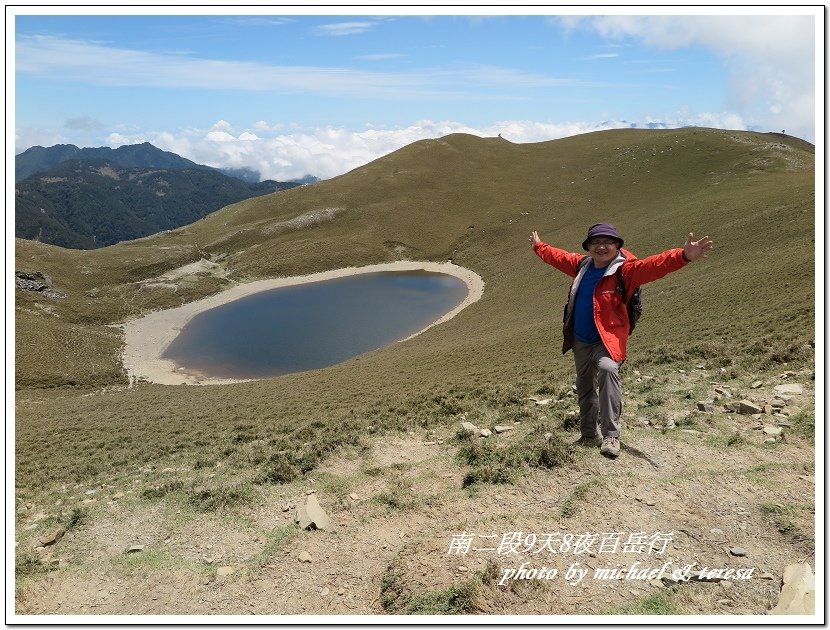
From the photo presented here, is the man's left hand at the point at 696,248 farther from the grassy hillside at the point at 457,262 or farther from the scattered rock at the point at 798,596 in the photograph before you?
the grassy hillside at the point at 457,262

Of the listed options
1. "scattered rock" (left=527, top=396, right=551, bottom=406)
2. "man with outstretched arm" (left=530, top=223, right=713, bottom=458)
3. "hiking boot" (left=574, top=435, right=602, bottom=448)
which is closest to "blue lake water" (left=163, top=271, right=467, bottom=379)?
"scattered rock" (left=527, top=396, right=551, bottom=406)

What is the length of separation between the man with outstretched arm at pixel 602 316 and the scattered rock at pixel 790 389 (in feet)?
16.9

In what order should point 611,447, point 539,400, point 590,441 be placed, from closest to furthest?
point 611,447 < point 590,441 < point 539,400

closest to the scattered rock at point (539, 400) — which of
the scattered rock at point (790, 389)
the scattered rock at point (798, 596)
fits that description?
the scattered rock at point (790, 389)

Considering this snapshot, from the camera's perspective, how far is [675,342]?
20438 millimetres

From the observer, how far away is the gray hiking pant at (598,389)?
8057 mm

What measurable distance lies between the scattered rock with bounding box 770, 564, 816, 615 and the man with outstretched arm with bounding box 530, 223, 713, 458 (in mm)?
3409

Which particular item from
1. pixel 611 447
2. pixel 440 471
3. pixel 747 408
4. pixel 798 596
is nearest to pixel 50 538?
pixel 440 471

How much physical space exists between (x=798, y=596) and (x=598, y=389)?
414 cm

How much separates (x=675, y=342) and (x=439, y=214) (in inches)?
3262

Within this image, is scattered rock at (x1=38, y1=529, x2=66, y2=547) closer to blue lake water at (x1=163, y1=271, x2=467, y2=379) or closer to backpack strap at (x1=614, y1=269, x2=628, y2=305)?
backpack strap at (x1=614, y1=269, x2=628, y2=305)

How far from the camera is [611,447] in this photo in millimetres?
8312

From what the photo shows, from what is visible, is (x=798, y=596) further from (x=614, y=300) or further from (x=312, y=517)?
(x=312, y=517)

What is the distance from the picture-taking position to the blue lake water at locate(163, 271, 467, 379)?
152 ft
